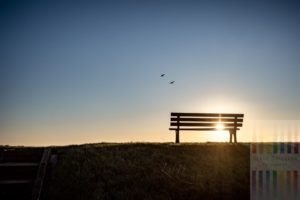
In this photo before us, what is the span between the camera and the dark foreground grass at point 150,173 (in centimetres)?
829

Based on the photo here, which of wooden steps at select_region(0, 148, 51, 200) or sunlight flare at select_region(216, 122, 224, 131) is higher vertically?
sunlight flare at select_region(216, 122, 224, 131)

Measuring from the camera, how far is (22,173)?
8.88 meters

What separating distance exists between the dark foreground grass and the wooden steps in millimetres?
477

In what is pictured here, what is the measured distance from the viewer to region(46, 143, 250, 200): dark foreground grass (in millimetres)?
8289

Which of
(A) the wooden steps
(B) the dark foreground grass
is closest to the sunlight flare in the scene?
(B) the dark foreground grass

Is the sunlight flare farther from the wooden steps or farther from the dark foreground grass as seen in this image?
the wooden steps

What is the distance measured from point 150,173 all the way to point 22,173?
3.79 meters

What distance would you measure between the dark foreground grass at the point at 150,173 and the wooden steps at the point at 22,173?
477 millimetres

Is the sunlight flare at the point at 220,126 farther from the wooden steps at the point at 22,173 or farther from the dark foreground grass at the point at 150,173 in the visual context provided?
the wooden steps at the point at 22,173

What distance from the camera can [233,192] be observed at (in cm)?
880

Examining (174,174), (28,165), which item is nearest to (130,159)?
(174,174)

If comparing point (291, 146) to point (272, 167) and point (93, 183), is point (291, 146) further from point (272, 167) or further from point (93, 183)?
point (93, 183)

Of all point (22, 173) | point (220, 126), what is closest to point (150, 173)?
point (22, 173)

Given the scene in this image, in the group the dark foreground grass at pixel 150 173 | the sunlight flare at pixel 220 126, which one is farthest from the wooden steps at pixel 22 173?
the sunlight flare at pixel 220 126
